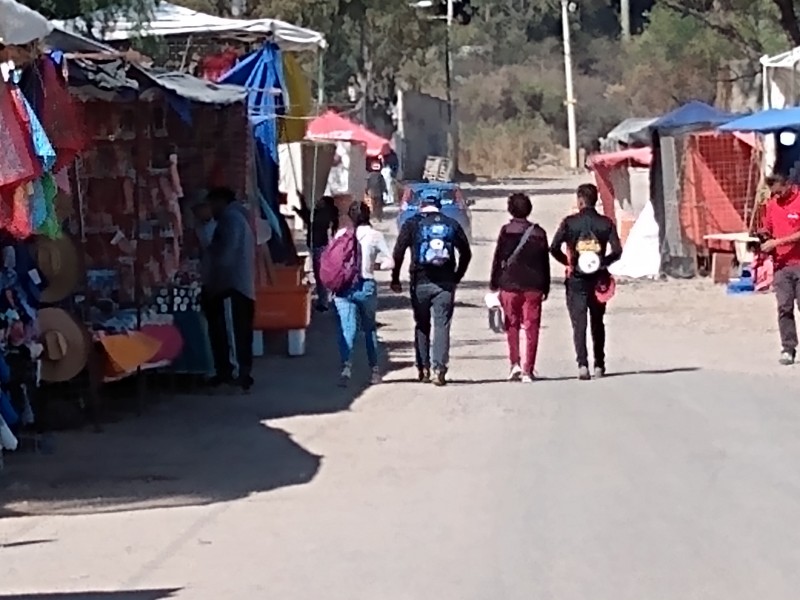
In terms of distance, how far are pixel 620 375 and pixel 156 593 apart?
8.97m

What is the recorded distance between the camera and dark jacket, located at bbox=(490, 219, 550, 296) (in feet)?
50.8

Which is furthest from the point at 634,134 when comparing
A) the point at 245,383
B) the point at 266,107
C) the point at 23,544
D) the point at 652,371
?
the point at 23,544

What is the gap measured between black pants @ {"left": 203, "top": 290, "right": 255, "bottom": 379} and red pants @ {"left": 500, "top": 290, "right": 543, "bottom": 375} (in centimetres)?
235

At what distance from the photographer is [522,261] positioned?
15.5 m

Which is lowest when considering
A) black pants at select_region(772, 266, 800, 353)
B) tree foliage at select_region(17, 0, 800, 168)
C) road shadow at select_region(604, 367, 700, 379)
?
road shadow at select_region(604, 367, 700, 379)

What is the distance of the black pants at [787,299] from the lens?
53.5 ft

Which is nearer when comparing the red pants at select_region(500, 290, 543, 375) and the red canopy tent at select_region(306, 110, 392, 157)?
the red pants at select_region(500, 290, 543, 375)

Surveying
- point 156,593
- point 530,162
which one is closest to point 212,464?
point 156,593

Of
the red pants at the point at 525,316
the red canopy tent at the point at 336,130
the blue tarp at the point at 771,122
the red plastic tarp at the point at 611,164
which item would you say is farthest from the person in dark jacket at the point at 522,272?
the red canopy tent at the point at 336,130

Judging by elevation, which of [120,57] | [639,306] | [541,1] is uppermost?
[541,1]

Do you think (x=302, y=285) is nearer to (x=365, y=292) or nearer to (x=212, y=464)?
(x=365, y=292)

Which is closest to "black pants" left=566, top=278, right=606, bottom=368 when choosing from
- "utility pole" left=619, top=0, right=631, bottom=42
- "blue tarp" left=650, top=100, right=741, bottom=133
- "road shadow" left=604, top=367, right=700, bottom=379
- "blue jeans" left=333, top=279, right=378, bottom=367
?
"road shadow" left=604, top=367, right=700, bottom=379

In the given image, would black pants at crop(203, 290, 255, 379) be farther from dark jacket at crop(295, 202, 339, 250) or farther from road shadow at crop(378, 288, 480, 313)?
road shadow at crop(378, 288, 480, 313)

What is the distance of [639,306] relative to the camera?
24.2m
